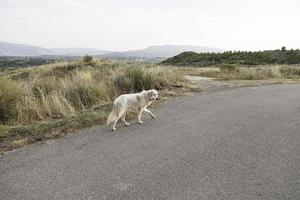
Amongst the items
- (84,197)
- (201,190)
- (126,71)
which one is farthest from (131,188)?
(126,71)

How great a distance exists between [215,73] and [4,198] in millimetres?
18749

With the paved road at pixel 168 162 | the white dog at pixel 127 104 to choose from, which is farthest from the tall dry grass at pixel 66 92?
the paved road at pixel 168 162

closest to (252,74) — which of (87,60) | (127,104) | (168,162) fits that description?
(87,60)

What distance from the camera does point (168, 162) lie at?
17.6 ft

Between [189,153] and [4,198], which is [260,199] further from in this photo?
[4,198]

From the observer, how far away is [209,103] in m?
10.7

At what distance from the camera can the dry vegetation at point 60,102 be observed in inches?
287

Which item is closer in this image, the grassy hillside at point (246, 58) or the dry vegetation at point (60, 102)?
the dry vegetation at point (60, 102)

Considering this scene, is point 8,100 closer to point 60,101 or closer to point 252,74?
point 60,101

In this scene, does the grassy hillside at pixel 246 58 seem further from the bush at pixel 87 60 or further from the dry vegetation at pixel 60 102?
the dry vegetation at pixel 60 102

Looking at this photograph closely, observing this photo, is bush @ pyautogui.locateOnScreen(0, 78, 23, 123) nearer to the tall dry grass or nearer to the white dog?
the tall dry grass

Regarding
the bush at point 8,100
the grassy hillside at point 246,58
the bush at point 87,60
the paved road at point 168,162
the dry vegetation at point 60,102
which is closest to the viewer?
the paved road at point 168,162

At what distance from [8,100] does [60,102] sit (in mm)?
1324

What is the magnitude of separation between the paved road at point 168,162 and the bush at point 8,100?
2.48 metres
